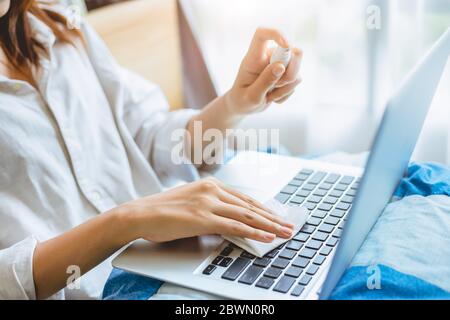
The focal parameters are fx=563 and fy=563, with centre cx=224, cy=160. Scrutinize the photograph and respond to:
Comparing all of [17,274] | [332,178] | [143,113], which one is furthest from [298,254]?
[143,113]

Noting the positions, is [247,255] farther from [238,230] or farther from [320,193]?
[320,193]

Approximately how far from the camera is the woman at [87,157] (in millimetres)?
685

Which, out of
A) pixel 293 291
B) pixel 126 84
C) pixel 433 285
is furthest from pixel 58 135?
pixel 433 285

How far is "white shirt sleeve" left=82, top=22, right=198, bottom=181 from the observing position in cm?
99

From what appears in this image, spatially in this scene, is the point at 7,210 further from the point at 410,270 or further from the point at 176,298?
the point at 410,270

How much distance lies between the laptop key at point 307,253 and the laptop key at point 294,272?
1.1 inches

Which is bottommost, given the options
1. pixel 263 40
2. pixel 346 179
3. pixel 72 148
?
pixel 346 179

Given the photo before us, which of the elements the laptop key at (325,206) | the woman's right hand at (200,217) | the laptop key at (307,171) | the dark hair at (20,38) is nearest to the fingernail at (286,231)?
the woman's right hand at (200,217)

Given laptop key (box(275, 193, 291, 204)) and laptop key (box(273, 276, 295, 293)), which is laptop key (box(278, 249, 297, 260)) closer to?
laptop key (box(273, 276, 295, 293))

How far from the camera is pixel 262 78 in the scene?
830mm

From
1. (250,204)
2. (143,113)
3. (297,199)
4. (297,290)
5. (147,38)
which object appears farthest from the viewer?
(147,38)

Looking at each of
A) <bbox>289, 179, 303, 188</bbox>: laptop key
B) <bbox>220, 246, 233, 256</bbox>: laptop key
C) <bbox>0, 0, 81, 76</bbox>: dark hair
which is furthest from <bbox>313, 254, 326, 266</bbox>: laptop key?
<bbox>0, 0, 81, 76</bbox>: dark hair

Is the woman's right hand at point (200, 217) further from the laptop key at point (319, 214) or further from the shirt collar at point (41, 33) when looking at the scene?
the shirt collar at point (41, 33)

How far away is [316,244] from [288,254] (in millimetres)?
42
